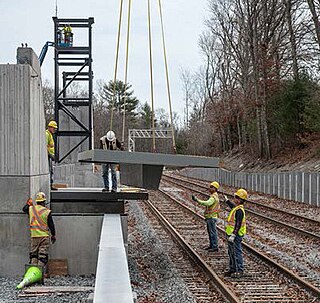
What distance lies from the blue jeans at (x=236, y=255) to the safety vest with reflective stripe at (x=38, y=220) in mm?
3885

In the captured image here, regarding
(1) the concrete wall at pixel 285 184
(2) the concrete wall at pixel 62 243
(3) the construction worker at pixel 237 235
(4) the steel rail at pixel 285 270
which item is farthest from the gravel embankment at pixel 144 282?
(1) the concrete wall at pixel 285 184

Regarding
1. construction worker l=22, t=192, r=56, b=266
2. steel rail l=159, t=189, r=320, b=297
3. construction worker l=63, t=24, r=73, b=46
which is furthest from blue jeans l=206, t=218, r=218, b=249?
construction worker l=63, t=24, r=73, b=46

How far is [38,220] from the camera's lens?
12.1 m

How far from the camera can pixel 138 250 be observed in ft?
54.8

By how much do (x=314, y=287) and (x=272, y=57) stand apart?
1388 inches

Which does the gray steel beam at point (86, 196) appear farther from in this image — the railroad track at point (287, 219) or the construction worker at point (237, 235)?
the railroad track at point (287, 219)

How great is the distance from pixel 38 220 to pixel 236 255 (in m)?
4.18

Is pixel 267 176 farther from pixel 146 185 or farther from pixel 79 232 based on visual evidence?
pixel 79 232

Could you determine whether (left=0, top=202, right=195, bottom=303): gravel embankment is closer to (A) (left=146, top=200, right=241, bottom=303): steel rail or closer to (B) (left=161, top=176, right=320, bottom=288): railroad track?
(A) (left=146, top=200, right=241, bottom=303): steel rail

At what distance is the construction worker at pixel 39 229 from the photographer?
39.8 ft

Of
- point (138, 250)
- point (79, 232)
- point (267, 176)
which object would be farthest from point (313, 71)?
point (79, 232)

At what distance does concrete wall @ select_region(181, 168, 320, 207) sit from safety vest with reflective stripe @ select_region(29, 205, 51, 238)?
722 inches

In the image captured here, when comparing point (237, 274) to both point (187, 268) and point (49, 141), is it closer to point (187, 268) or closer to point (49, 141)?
point (187, 268)

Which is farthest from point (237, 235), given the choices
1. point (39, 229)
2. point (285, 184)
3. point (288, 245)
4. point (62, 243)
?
point (285, 184)
